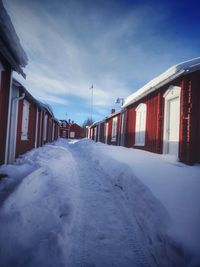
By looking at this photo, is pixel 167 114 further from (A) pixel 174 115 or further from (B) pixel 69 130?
(B) pixel 69 130

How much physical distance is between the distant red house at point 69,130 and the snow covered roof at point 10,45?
1755 inches

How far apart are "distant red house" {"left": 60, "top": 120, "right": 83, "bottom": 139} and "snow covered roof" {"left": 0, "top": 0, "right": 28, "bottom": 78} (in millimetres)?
44580

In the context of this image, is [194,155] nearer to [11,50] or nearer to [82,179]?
[82,179]

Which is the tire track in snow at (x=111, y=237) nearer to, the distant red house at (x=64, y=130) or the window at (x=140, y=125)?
the window at (x=140, y=125)

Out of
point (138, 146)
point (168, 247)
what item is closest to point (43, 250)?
point (168, 247)

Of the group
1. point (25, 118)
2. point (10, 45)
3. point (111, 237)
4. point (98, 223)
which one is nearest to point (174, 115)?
point (98, 223)

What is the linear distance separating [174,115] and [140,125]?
294cm

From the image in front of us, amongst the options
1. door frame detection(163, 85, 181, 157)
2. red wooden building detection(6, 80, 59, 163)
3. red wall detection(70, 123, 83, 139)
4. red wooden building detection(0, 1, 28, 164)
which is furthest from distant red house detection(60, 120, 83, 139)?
red wooden building detection(0, 1, 28, 164)

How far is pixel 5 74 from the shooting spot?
4.64m

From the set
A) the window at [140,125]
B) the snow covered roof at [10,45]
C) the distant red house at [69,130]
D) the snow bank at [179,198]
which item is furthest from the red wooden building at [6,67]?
the distant red house at [69,130]

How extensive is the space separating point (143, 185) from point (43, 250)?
6.94 feet

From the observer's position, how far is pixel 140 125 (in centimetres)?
927

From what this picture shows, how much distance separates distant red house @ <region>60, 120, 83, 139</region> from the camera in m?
48.9

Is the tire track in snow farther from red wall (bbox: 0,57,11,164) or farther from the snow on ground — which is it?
red wall (bbox: 0,57,11,164)
